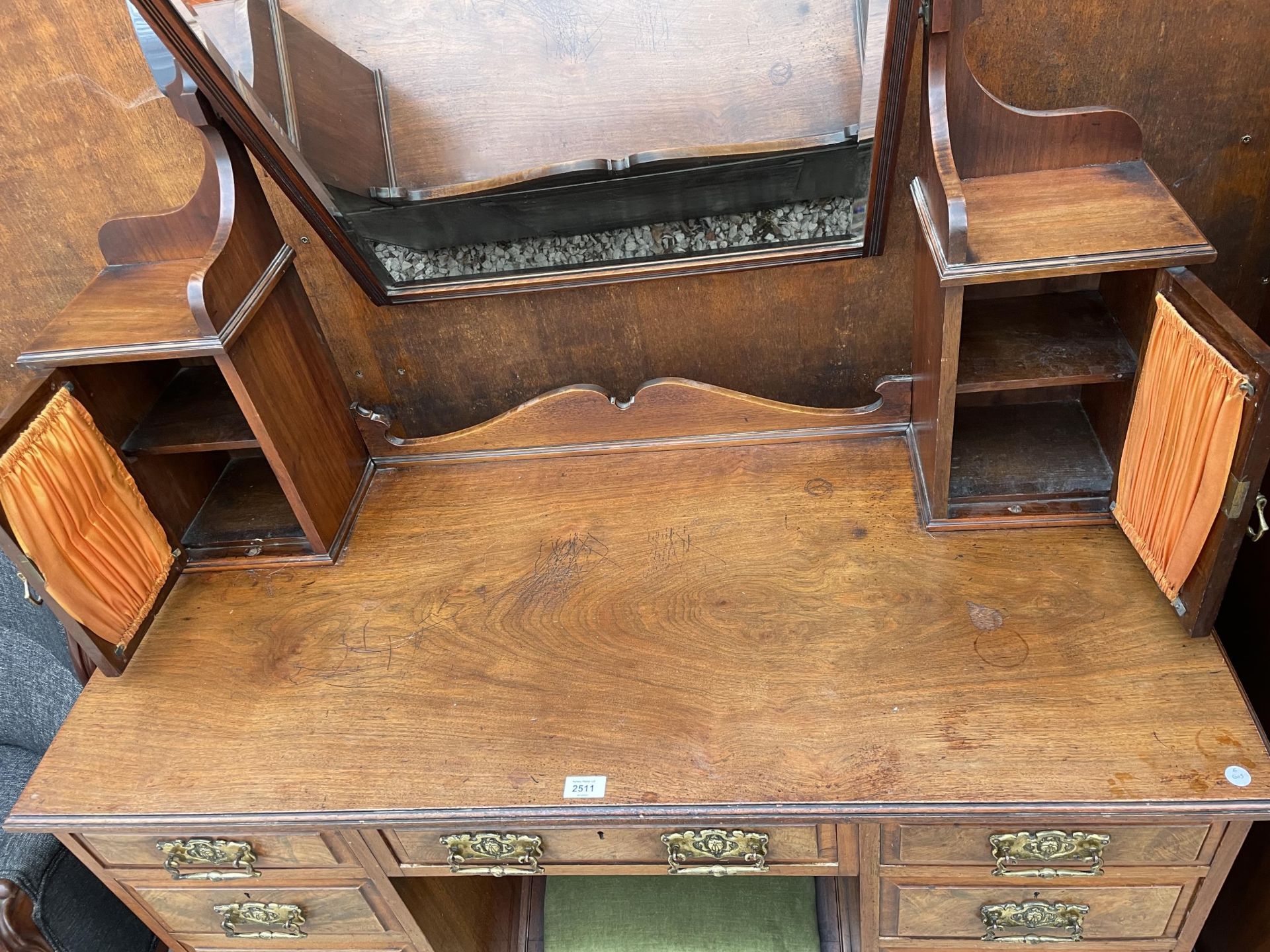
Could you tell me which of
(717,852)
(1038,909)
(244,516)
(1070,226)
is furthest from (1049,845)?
(244,516)

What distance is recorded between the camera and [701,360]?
166 centimetres

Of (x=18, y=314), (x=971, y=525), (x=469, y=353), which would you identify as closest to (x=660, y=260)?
(x=469, y=353)

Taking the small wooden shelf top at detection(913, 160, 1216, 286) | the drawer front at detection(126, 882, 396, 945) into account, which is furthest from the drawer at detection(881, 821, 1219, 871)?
the drawer front at detection(126, 882, 396, 945)

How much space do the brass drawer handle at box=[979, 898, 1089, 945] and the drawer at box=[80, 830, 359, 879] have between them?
2.96 feet

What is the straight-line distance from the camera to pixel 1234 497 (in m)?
Result: 1.07

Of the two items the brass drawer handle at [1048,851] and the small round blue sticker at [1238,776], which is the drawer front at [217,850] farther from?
the small round blue sticker at [1238,776]

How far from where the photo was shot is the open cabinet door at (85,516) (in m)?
1.25

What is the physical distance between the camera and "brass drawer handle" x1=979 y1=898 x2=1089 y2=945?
4.04 ft

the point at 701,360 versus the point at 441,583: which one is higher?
the point at 701,360

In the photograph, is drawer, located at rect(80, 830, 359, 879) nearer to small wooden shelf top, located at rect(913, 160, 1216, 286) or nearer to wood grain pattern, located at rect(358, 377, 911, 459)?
wood grain pattern, located at rect(358, 377, 911, 459)

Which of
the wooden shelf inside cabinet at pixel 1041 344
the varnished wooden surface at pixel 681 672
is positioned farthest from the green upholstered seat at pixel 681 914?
the wooden shelf inside cabinet at pixel 1041 344

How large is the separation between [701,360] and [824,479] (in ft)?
1.05

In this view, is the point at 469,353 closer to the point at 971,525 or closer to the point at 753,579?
the point at 753,579

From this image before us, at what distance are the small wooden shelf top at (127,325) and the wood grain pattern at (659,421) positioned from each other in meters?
0.38
